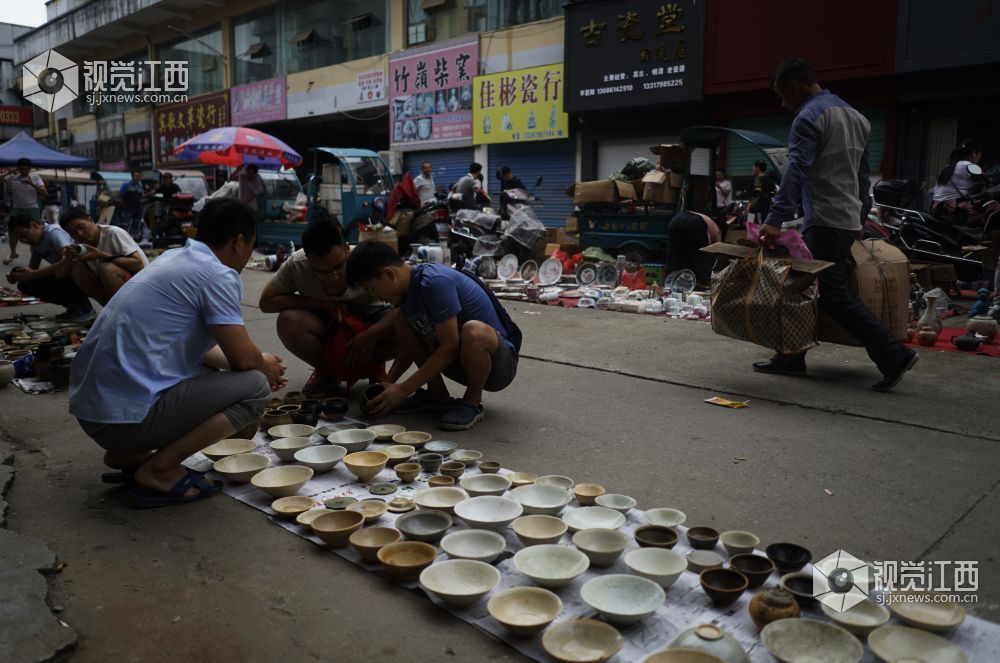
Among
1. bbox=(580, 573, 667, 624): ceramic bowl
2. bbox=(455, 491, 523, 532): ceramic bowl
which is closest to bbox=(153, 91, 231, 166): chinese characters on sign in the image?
bbox=(455, 491, 523, 532): ceramic bowl

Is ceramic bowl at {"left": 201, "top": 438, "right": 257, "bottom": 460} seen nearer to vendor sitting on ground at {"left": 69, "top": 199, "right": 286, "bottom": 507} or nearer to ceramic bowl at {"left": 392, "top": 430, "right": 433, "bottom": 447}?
vendor sitting on ground at {"left": 69, "top": 199, "right": 286, "bottom": 507}

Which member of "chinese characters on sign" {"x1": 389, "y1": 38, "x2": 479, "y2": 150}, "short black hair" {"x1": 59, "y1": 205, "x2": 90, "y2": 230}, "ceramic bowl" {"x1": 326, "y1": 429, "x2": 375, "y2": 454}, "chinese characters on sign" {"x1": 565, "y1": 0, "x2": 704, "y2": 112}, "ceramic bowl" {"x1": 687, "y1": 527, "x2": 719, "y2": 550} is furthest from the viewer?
"chinese characters on sign" {"x1": 389, "y1": 38, "x2": 479, "y2": 150}

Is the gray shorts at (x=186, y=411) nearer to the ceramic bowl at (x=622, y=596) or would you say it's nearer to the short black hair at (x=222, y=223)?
the short black hair at (x=222, y=223)

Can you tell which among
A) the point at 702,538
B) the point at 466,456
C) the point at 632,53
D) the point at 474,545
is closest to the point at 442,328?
the point at 466,456

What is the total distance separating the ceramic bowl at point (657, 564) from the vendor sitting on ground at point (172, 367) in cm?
146

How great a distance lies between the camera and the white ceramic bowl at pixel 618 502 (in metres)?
2.53

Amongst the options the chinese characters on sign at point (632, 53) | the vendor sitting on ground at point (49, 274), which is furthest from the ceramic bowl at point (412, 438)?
the chinese characters on sign at point (632, 53)

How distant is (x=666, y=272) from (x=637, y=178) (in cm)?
171

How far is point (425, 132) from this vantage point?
52.9 feet

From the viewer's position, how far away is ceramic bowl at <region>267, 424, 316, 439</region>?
130 inches

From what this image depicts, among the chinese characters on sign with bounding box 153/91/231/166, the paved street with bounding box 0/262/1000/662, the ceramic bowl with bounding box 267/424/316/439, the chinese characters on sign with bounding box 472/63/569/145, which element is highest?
the chinese characters on sign with bounding box 153/91/231/166

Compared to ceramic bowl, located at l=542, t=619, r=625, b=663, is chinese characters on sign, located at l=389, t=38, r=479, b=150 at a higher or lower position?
higher

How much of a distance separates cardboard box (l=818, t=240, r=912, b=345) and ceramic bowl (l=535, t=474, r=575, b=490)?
2.31 meters

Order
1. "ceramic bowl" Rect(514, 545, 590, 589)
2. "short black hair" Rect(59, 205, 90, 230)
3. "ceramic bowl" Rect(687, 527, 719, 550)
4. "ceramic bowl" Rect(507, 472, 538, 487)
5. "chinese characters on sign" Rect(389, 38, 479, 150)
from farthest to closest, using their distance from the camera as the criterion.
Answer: "chinese characters on sign" Rect(389, 38, 479, 150), "short black hair" Rect(59, 205, 90, 230), "ceramic bowl" Rect(507, 472, 538, 487), "ceramic bowl" Rect(687, 527, 719, 550), "ceramic bowl" Rect(514, 545, 590, 589)
